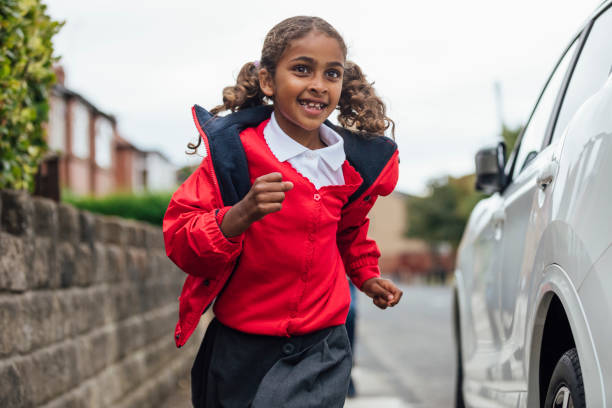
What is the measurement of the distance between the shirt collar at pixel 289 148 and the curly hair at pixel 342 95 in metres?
0.17

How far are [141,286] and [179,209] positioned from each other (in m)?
3.85

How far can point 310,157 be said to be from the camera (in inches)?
110

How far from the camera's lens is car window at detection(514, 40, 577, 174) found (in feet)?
12.0

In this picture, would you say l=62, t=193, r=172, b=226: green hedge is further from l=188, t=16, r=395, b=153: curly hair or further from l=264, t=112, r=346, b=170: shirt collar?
l=264, t=112, r=346, b=170: shirt collar

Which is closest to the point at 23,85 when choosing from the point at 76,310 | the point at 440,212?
the point at 76,310

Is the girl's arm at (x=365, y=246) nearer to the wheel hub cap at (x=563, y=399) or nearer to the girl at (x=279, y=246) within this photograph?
the girl at (x=279, y=246)

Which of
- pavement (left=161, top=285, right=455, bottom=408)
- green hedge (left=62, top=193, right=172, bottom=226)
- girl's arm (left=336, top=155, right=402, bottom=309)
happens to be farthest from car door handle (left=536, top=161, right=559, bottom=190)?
green hedge (left=62, top=193, right=172, bottom=226)

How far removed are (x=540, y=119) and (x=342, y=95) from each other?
1295mm

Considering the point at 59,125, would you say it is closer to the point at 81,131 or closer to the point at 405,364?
the point at 81,131

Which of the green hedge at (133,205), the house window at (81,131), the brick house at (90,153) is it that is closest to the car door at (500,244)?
the green hedge at (133,205)

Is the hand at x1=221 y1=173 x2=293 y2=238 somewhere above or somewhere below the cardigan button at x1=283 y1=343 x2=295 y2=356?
above

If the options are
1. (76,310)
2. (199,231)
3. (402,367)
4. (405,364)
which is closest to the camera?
(199,231)

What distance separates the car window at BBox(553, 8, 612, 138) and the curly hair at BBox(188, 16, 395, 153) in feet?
2.26

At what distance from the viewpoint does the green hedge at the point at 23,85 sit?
3769 millimetres
